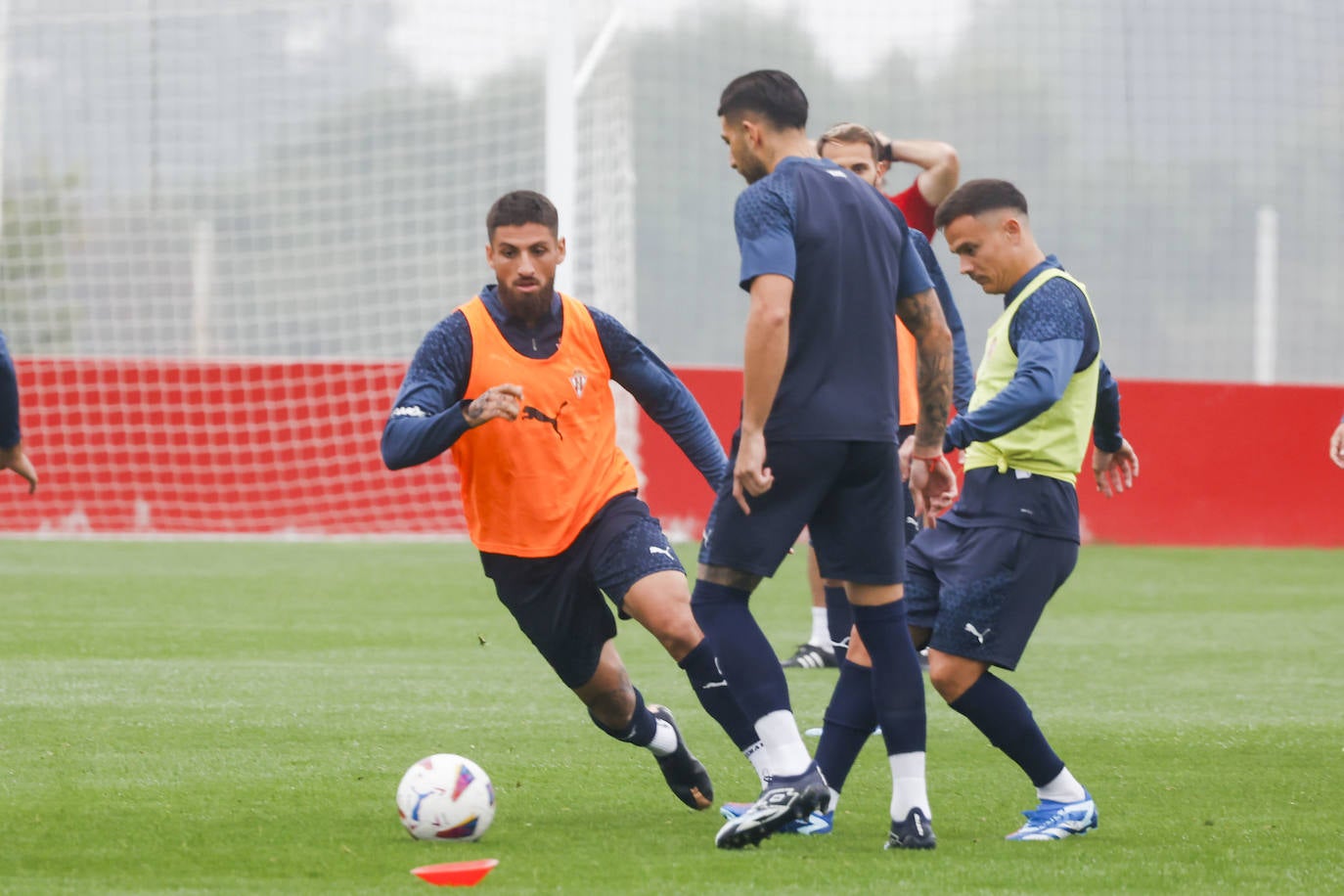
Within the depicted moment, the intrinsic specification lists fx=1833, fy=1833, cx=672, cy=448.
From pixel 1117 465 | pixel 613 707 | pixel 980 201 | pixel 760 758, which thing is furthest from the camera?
pixel 1117 465

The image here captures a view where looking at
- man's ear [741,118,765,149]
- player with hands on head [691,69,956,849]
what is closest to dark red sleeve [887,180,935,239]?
player with hands on head [691,69,956,849]

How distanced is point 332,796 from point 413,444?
112 cm

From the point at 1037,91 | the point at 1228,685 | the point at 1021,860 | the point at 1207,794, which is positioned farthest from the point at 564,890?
the point at 1037,91

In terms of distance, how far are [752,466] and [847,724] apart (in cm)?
96

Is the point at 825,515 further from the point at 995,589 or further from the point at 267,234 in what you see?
the point at 267,234

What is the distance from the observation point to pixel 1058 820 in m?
4.79

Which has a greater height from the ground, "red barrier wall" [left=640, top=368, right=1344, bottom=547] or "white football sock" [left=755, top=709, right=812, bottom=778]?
"white football sock" [left=755, top=709, right=812, bottom=778]

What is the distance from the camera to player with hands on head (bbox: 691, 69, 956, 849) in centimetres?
444

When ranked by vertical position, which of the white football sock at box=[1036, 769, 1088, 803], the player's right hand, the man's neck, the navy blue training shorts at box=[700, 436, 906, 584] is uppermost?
the man's neck

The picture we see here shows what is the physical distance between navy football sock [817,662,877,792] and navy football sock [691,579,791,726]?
39 cm

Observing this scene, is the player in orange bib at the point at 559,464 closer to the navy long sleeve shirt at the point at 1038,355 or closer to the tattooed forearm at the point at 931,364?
the tattooed forearm at the point at 931,364

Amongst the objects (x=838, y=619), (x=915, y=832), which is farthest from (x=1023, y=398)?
(x=838, y=619)

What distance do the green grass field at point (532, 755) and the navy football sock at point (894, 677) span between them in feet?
0.99

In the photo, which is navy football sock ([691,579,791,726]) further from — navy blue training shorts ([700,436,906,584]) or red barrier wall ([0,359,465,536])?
red barrier wall ([0,359,465,536])
